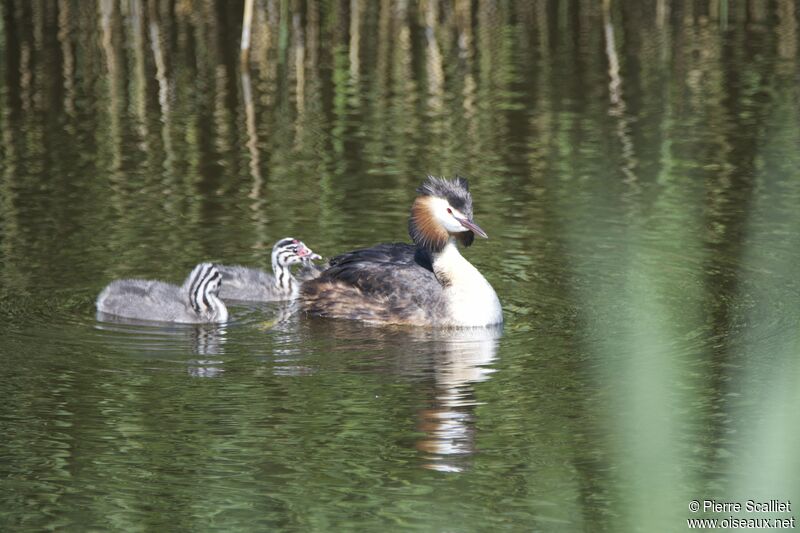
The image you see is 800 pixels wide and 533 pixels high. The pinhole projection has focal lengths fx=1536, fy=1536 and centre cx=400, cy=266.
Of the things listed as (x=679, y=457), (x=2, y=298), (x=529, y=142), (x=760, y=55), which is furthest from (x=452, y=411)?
(x=760, y=55)

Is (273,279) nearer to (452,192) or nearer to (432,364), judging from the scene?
(452,192)

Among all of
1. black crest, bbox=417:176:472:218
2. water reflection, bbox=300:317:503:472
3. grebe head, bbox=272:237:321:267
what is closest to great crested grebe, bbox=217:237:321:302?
grebe head, bbox=272:237:321:267

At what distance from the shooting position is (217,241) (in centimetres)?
1175

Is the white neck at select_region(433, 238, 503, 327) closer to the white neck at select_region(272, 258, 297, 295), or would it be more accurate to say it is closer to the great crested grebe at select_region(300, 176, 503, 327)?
the great crested grebe at select_region(300, 176, 503, 327)

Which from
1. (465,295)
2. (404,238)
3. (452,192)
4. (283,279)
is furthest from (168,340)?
(404,238)

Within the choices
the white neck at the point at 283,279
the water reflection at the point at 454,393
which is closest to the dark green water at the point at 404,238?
the water reflection at the point at 454,393

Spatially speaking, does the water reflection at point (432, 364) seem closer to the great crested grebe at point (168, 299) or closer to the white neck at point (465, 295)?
the white neck at point (465, 295)

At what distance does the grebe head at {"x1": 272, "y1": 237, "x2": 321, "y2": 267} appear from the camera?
35.1ft

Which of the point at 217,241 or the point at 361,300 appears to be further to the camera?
the point at 217,241

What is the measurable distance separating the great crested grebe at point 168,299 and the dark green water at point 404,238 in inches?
6.0

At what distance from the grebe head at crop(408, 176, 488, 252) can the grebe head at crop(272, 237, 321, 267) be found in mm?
862

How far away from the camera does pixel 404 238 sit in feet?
39.1

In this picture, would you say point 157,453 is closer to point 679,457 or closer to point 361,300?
point 679,457

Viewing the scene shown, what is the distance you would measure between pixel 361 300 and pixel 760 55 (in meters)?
10.7
